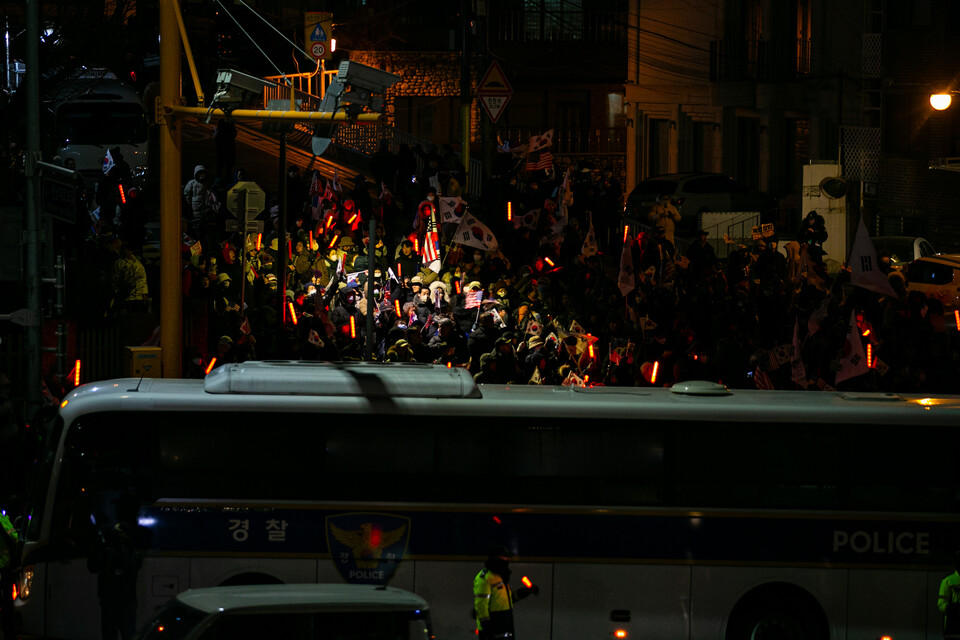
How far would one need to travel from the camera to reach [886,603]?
1195 centimetres

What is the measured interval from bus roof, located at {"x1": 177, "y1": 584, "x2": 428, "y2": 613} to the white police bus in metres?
3.70

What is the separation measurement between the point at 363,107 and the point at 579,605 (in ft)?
21.7

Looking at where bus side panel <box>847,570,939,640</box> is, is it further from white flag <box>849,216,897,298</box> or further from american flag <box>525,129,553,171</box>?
american flag <box>525,129,553,171</box>

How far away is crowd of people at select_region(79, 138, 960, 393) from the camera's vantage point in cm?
1830

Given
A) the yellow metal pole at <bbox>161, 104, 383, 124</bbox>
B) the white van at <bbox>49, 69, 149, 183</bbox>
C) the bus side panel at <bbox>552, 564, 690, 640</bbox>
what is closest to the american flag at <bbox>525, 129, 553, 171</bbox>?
the white van at <bbox>49, 69, 149, 183</bbox>

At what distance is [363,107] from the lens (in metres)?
15.4

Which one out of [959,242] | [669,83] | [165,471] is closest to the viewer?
[165,471]

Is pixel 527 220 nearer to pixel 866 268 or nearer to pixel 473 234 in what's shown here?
pixel 473 234

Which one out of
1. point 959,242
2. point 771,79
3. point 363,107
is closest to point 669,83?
point 771,79

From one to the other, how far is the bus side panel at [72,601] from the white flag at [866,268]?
10.9 m

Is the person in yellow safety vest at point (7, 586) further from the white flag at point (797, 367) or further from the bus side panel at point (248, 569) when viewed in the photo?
the white flag at point (797, 367)

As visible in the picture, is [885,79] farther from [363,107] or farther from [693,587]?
[693,587]

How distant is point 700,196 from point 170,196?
23639mm

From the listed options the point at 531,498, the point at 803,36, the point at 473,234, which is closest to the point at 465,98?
the point at 473,234
